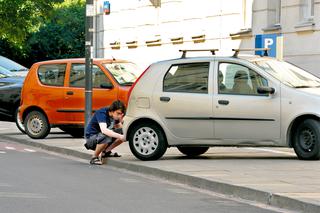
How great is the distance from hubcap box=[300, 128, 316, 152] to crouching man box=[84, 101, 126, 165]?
3.00 m

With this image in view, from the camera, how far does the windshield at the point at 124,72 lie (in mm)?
18328

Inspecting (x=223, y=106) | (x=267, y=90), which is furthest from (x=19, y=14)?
(x=267, y=90)

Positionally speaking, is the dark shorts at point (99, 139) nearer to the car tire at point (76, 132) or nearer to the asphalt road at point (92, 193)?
the asphalt road at point (92, 193)

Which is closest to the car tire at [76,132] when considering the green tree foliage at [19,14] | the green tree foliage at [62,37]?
the green tree foliage at [19,14]

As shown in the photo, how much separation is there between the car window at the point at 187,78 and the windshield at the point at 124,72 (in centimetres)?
A: 449

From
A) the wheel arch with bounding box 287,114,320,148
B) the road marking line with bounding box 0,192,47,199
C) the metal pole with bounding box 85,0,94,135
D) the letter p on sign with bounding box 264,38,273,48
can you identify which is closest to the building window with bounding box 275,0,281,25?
the letter p on sign with bounding box 264,38,273,48

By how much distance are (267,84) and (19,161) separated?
14.8ft

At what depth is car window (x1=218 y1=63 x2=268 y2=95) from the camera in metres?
13.2

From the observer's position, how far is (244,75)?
13297 millimetres

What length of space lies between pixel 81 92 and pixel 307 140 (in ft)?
23.2

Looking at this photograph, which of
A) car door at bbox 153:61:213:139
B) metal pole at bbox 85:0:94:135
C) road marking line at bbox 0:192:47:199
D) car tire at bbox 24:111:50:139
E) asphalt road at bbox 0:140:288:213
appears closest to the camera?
asphalt road at bbox 0:140:288:213

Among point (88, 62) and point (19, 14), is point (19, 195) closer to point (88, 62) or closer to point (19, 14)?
point (88, 62)

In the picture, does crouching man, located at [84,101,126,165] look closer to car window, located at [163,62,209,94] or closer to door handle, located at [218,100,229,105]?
car window, located at [163,62,209,94]

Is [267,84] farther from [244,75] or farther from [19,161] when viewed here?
[19,161]
